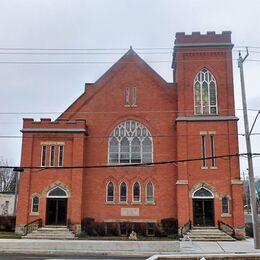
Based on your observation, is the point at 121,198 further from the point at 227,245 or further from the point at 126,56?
the point at 126,56

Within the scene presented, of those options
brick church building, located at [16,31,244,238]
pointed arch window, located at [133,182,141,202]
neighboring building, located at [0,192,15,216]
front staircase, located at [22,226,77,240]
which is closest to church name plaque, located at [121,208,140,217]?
brick church building, located at [16,31,244,238]

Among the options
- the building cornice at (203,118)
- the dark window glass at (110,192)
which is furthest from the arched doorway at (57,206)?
the building cornice at (203,118)

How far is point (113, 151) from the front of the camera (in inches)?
1367

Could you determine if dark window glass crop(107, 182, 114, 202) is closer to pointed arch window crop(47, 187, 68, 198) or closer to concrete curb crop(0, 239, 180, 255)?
pointed arch window crop(47, 187, 68, 198)

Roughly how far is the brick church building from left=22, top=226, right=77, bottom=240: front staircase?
2.85 feet

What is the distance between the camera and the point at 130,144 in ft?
114

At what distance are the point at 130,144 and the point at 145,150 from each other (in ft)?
4.74

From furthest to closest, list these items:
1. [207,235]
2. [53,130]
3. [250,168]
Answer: [53,130], [207,235], [250,168]

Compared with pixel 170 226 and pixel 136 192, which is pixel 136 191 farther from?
pixel 170 226

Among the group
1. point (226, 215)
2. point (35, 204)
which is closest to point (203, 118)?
point (226, 215)

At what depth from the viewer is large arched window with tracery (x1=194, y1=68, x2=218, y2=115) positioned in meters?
33.2

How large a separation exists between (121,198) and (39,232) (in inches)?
288

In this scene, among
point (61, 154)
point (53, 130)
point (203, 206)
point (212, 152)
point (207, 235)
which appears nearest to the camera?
point (207, 235)

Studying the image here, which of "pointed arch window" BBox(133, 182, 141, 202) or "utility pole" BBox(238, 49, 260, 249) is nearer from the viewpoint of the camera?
"utility pole" BBox(238, 49, 260, 249)
